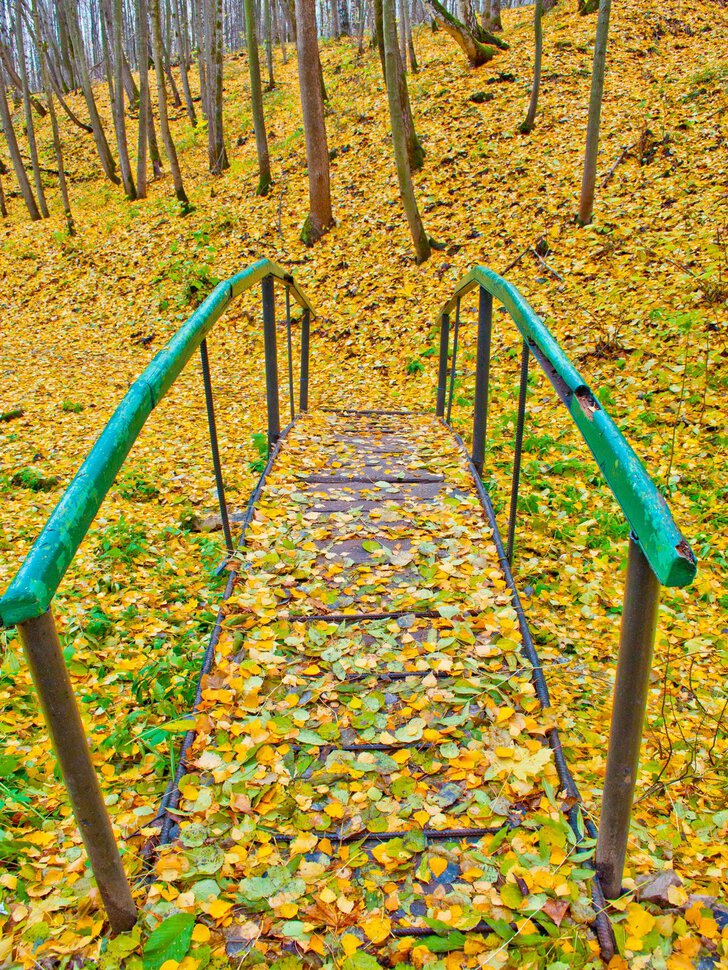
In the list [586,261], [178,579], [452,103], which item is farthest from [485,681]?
[452,103]

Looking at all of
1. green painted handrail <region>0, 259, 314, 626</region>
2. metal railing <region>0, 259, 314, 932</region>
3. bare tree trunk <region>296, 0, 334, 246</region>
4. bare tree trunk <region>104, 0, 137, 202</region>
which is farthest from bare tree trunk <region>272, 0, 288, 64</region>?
metal railing <region>0, 259, 314, 932</region>

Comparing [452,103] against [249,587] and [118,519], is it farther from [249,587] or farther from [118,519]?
[249,587]

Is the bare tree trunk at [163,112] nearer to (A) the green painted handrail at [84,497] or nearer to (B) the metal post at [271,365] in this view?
(B) the metal post at [271,365]

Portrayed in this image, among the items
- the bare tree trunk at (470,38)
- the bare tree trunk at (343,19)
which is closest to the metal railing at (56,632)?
the bare tree trunk at (470,38)

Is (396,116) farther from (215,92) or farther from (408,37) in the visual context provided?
(215,92)

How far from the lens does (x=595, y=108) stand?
6.66 meters

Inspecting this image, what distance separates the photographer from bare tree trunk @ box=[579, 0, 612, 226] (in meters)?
6.62

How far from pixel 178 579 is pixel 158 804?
5.91ft

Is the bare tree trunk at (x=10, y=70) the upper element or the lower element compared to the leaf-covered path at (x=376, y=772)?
upper

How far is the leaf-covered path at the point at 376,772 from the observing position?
1.31m

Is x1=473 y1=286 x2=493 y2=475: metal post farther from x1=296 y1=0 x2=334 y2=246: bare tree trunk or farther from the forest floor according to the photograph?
x1=296 y1=0 x2=334 y2=246: bare tree trunk

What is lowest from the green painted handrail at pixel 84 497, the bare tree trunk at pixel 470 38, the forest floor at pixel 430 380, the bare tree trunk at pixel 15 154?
the forest floor at pixel 430 380

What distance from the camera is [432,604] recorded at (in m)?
2.31

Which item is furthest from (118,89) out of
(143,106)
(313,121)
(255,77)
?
(313,121)
